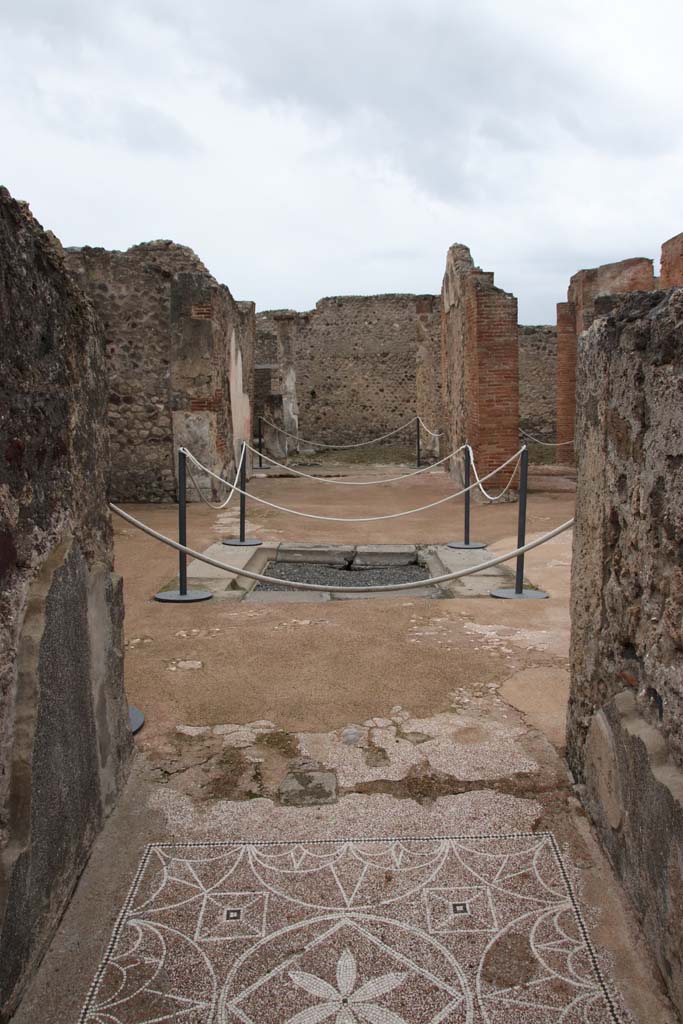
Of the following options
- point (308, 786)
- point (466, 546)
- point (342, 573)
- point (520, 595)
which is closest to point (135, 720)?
point (308, 786)

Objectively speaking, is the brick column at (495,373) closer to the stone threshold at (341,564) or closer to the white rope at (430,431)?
the stone threshold at (341,564)

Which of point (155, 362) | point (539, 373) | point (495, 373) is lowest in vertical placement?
point (495, 373)

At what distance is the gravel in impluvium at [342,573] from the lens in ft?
20.7

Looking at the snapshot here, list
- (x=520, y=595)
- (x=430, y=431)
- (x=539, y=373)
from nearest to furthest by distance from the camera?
(x=520, y=595), (x=430, y=431), (x=539, y=373)

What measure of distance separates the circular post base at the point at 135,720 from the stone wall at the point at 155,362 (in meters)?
6.61

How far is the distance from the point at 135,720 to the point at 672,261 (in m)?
6.23

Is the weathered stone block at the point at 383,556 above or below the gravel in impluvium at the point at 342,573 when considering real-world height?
above

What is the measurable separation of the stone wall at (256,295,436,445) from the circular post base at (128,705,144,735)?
18398 millimetres

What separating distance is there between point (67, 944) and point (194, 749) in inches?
40.1

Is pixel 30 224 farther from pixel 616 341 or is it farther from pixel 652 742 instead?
pixel 652 742

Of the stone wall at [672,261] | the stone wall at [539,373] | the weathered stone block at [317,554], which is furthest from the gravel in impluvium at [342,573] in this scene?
the stone wall at [539,373]

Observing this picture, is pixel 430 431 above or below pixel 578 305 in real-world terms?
below

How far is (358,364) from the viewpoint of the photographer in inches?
837

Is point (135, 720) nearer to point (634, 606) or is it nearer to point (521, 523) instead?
point (634, 606)
